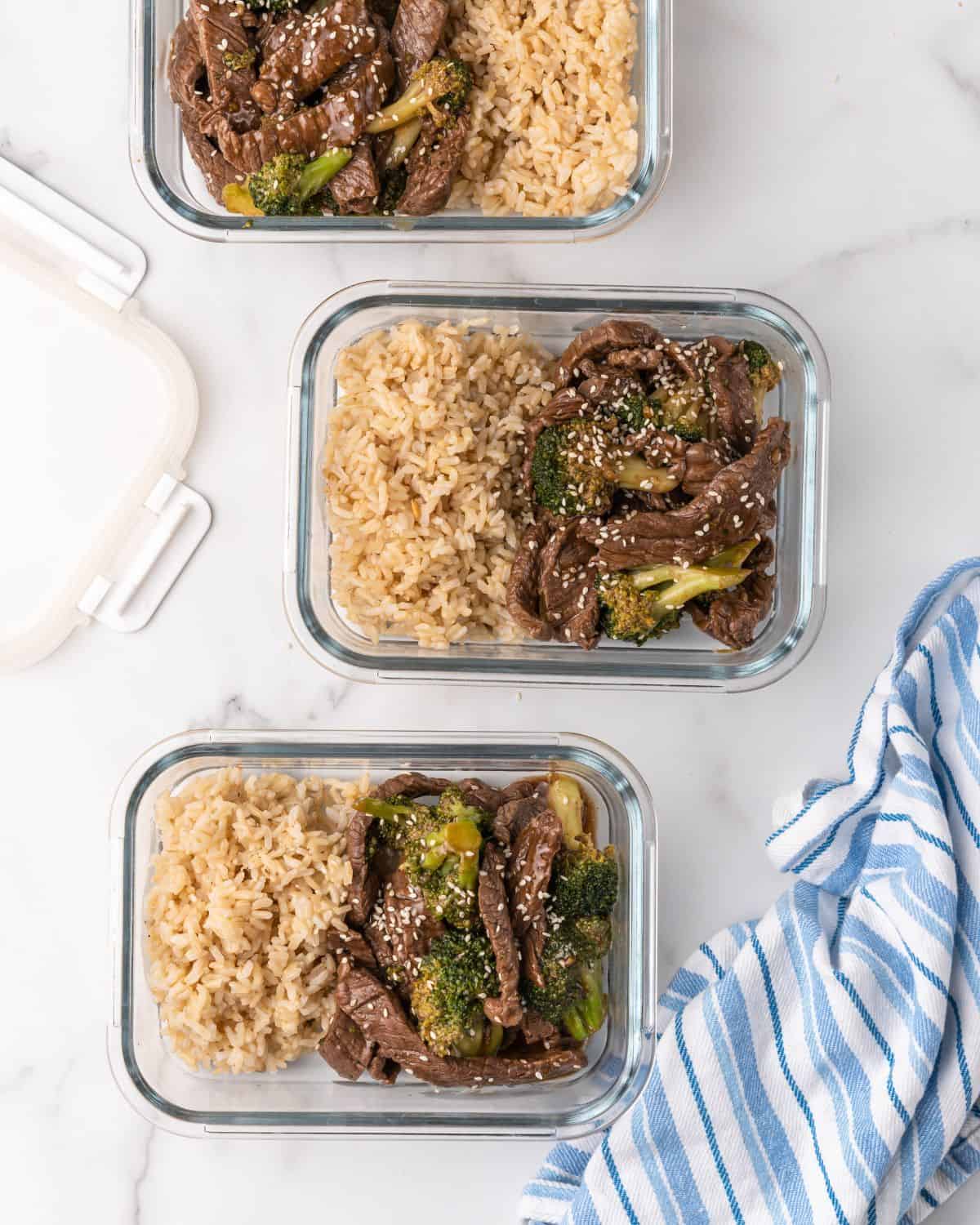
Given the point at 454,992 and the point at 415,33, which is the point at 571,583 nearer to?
the point at 454,992

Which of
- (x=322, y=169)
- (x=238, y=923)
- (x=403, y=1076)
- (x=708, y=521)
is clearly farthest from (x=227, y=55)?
(x=403, y=1076)

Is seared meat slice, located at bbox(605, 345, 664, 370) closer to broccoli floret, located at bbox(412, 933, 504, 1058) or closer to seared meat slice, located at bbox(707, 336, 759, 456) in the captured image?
seared meat slice, located at bbox(707, 336, 759, 456)

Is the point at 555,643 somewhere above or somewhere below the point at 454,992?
above

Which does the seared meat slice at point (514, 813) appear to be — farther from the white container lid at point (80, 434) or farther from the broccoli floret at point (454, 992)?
the white container lid at point (80, 434)

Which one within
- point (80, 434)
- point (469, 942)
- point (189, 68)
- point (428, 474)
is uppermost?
point (189, 68)

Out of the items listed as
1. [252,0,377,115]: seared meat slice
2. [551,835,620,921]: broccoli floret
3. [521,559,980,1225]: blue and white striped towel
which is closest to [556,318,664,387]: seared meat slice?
[252,0,377,115]: seared meat slice

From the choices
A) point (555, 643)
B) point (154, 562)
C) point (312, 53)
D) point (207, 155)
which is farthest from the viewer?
point (154, 562)

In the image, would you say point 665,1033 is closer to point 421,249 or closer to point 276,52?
point 421,249

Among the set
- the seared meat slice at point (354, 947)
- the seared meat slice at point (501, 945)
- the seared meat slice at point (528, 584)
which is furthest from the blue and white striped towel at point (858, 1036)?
the seared meat slice at point (528, 584)

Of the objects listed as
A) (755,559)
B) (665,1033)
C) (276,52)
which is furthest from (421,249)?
(665,1033)

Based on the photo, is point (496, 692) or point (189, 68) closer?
point (189, 68)
